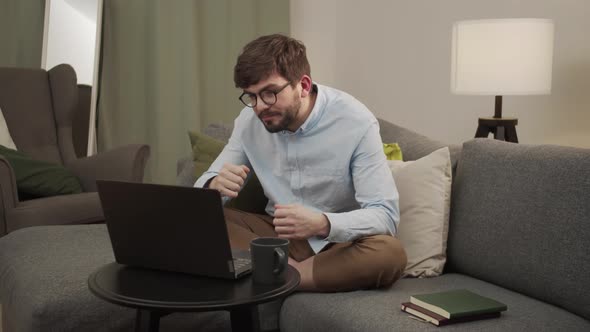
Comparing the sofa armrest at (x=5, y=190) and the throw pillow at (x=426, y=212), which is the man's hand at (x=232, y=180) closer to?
the throw pillow at (x=426, y=212)

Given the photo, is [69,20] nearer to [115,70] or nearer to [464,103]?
[115,70]

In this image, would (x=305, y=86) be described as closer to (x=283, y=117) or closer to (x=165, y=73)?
(x=283, y=117)

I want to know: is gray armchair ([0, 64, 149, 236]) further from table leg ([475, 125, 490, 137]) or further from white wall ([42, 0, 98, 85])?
table leg ([475, 125, 490, 137])

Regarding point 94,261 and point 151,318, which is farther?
point 94,261

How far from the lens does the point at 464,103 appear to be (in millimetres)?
3180

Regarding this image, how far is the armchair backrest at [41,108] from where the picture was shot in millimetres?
3227

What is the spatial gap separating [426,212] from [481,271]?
0.22 m

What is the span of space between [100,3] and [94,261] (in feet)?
6.80

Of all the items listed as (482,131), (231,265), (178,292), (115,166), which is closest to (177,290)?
(178,292)

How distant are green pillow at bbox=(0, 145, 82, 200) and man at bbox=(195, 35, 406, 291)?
1.13m

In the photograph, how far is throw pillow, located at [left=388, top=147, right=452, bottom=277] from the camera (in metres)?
1.90

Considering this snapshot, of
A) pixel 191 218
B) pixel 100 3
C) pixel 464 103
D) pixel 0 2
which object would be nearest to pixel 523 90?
pixel 464 103

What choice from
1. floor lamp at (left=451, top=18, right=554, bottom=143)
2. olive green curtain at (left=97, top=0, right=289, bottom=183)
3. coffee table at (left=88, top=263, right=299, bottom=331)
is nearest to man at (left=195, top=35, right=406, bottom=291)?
coffee table at (left=88, top=263, right=299, bottom=331)

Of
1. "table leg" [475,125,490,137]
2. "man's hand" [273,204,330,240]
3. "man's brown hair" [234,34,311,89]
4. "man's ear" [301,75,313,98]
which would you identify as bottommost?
"man's hand" [273,204,330,240]
